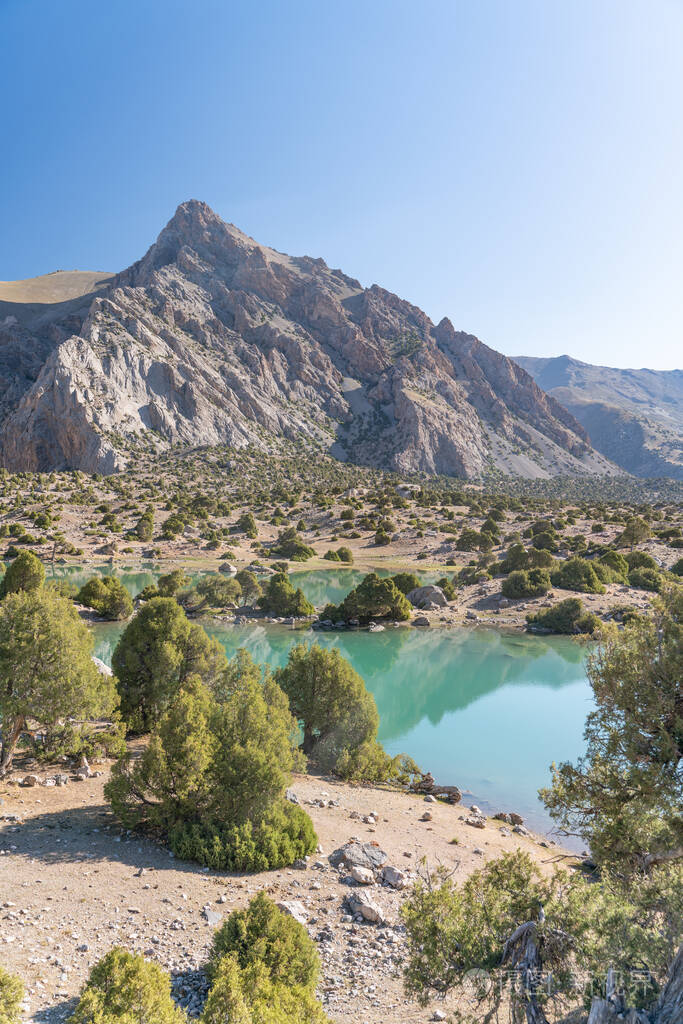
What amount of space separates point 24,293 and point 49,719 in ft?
682

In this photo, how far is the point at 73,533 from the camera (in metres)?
55.6

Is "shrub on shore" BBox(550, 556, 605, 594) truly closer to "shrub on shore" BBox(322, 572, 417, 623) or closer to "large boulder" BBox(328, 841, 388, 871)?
"shrub on shore" BBox(322, 572, 417, 623)

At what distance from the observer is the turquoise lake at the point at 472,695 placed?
1755cm

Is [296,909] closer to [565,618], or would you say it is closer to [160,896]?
[160,896]

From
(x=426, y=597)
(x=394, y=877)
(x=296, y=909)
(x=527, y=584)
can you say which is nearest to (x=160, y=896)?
(x=296, y=909)

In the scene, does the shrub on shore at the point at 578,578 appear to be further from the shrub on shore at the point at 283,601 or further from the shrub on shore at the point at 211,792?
the shrub on shore at the point at 211,792

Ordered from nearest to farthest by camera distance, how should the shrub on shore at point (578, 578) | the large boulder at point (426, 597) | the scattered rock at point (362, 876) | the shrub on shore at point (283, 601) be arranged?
the scattered rock at point (362, 876), the shrub on shore at point (283, 601), the large boulder at point (426, 597), the shrub on shore at point (578, 578)

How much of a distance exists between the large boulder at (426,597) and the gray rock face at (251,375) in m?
65.6

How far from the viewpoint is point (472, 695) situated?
80.7 ft

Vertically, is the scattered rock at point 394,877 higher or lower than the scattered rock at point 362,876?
lower

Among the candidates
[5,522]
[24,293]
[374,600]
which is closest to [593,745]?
[374,600]

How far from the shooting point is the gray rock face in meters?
102

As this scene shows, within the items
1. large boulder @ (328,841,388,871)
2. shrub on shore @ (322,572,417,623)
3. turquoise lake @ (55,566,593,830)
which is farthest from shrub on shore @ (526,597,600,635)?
large boulder @ (328,841,388,871)

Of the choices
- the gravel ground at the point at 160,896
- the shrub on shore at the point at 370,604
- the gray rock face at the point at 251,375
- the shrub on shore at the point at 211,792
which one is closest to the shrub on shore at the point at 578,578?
the shrub on shore at the point at 370,604
